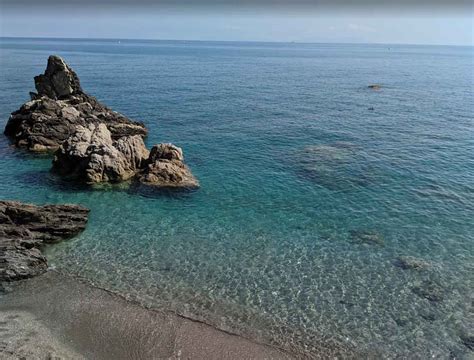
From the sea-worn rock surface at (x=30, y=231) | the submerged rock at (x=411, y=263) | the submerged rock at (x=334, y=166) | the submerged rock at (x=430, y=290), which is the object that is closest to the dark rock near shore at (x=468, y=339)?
the submerged rock at (x=430, y=290)

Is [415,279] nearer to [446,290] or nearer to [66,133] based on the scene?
[446,290]

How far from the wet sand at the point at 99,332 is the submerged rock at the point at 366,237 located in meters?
12.8

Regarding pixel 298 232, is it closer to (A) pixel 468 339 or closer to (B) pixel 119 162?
(A) pixel 468 339

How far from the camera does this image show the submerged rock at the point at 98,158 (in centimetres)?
3778

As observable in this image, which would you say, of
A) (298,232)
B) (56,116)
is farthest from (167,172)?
(56,116)

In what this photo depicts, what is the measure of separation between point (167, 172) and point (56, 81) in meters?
35.2

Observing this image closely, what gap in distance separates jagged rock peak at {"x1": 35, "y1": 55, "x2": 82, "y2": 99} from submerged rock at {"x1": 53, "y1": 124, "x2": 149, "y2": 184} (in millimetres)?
23070

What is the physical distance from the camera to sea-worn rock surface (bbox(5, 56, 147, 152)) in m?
49.2

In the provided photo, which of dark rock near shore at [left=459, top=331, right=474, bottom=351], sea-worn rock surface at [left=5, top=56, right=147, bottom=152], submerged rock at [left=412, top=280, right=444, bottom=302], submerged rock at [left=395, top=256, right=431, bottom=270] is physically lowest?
dark rock near shore at [left=459, top=331, right=474, bottom=351]

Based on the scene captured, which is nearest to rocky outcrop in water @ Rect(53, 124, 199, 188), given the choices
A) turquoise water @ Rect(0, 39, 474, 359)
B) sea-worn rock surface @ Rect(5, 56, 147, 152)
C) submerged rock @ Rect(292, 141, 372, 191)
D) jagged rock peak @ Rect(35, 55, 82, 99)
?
turquoise water @ Rect(0, 39, 474, 359)

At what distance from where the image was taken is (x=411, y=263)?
26.5 meters

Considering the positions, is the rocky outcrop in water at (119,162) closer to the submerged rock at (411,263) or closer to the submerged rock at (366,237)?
the submerged rock at (366,237)

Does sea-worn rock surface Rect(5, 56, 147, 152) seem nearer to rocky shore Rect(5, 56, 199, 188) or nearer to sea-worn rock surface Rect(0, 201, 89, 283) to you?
rocky shore Rect(5, 56, 199, 188)

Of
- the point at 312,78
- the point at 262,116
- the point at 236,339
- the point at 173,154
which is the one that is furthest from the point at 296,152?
the point at 312,78
